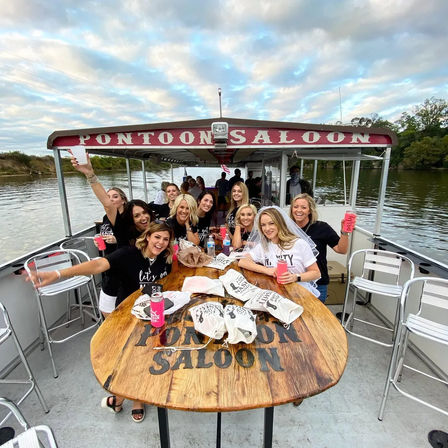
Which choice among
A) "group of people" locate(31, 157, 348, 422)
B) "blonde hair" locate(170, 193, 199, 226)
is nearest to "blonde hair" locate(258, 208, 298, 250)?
"group of people" locate(31, 157, 348, 422)

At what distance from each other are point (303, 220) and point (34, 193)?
30760 mm

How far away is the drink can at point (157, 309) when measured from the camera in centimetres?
144

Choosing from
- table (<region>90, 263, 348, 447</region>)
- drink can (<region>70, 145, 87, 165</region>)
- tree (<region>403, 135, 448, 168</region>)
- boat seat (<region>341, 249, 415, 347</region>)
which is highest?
tree (<region>403, 135, 448, 168</region>)

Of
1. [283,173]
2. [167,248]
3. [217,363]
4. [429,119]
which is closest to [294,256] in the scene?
[167,248]

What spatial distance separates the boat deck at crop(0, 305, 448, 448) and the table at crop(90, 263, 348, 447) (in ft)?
1.94

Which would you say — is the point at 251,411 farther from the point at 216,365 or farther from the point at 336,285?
the point at 336,285

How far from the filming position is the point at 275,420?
1951mm

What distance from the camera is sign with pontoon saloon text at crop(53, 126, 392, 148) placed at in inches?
124

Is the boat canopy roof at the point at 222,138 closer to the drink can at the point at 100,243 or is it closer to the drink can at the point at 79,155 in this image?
the drink can at the point at 79,155

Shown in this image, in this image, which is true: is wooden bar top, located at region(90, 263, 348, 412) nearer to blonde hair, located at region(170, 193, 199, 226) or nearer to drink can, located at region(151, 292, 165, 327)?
drink can, located at region(151, 292, 165, 327)

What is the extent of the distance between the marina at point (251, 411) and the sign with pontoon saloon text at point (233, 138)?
0.04 feet

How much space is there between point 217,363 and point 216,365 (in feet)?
0.04

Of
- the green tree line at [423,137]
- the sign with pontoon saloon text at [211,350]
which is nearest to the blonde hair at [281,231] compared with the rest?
the sign with pontoon saloon text at [211,350]

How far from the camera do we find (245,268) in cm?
237
